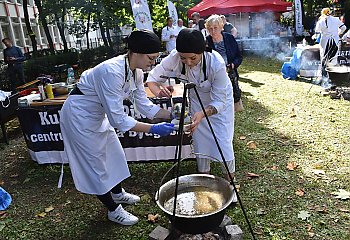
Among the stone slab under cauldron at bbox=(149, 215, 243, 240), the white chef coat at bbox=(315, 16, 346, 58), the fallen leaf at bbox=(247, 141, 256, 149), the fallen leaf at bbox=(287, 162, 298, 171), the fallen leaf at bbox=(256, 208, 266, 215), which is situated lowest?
the fallen leaf at bbox=(256, 208, 266, 215)

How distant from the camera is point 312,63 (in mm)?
8586

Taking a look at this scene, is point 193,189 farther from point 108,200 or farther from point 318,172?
point 318,172

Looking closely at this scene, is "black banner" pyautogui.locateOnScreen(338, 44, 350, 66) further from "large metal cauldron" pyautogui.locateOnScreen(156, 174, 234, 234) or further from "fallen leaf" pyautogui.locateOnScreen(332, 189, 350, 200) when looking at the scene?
"large metal cauldron" pyautogui.locateOnScreen(156, 174, 234, 234)

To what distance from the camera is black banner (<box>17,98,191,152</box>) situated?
13.7ft

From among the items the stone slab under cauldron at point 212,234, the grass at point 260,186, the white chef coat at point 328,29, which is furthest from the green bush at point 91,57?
the stone slab under cauldron at point 212,234

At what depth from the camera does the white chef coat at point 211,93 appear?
9.21ft

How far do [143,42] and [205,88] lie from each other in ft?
2.92

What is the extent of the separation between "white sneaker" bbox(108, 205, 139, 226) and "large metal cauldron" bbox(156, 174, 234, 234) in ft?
2.27

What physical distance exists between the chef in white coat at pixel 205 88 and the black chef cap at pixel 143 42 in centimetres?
24

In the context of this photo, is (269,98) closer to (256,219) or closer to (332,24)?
(332,24)

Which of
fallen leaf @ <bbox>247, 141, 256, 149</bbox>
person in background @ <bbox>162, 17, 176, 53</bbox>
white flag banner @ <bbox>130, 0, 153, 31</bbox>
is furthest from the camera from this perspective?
person in background @ <bbox>162, 17, 176, 53</bbox>

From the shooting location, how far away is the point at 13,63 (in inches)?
408

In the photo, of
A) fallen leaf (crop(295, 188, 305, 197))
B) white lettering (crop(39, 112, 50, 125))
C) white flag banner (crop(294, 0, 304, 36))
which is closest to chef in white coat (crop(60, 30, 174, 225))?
white lettering (crop(39, 112, 50, 125))

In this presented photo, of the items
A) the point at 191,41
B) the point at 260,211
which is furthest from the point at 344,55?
the point at 191,41
